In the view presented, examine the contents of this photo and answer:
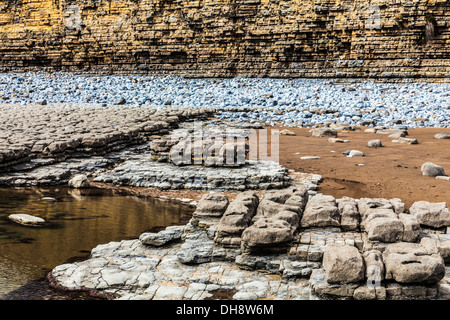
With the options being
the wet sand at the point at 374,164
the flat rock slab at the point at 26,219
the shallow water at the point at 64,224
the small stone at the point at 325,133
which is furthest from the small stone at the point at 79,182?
the small stone at the point at 325,133

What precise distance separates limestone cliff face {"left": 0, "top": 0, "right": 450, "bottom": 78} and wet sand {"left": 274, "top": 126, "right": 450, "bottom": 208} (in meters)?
8.73

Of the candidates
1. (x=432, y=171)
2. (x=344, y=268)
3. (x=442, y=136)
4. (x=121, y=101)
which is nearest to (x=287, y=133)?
(x=442, y=136)

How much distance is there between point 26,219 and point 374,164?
535cm

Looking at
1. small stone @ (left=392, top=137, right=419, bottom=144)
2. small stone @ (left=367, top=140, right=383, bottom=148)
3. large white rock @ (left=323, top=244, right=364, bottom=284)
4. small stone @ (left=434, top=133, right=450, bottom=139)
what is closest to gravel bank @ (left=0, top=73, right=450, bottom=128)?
small stone @ (left=434, top=133, right=450, bottom=139)

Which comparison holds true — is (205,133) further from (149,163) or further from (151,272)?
(151,272)

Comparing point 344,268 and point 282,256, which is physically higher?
point 344,268

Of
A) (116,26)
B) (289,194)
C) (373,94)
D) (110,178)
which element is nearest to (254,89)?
(373,94)

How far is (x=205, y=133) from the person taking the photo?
10.4 metres

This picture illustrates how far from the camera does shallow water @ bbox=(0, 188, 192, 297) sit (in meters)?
4.15

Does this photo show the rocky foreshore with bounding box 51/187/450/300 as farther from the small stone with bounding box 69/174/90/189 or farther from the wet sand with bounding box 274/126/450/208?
the small stone with bounding box 69/174/90/189

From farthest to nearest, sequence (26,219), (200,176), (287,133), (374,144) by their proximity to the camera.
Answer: (287,133) → (374,144) → (200,176) → (26,219)

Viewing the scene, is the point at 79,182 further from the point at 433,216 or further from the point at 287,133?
the point at 287,133

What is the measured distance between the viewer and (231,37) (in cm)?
2112

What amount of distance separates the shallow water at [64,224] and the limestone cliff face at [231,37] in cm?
1479
